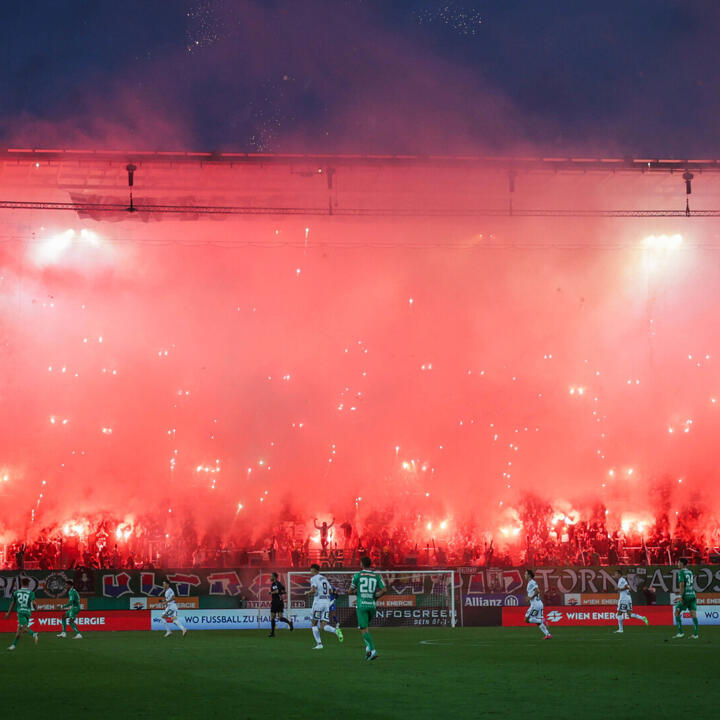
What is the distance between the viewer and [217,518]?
151ft

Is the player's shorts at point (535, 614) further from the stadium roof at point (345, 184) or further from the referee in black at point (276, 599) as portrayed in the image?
A: the stadium roof at point (345, 184)

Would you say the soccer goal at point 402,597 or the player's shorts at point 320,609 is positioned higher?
the player's shorts at point 320,609

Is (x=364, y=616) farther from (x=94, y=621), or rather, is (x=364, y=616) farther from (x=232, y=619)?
(x=94, y=621)

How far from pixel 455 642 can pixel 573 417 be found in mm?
26939

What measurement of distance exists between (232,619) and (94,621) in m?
4.28

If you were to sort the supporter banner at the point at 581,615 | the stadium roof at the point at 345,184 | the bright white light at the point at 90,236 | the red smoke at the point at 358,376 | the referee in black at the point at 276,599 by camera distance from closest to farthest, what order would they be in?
1. the referee in black at the point at 276,599
2. the supporter banner at the point at 581,615
3. the stadium roof at the point at 345,184
4. the bright white light at the point at 90,236
5. the red smoke at the point at 358,376

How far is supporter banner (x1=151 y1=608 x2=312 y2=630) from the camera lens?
100ft

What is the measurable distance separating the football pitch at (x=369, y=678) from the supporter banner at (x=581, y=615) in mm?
7836

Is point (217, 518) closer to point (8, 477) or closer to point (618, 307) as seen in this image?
point (8, 477)

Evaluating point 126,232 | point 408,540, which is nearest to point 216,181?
point 126,232

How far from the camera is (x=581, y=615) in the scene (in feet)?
104

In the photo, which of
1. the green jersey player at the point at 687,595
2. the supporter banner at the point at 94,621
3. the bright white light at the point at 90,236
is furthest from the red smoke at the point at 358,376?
the green jersey player at the point at 687,595

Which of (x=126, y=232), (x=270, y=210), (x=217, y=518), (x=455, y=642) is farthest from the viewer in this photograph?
(x=217, y=518)

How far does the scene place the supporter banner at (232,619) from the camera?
100 feet
